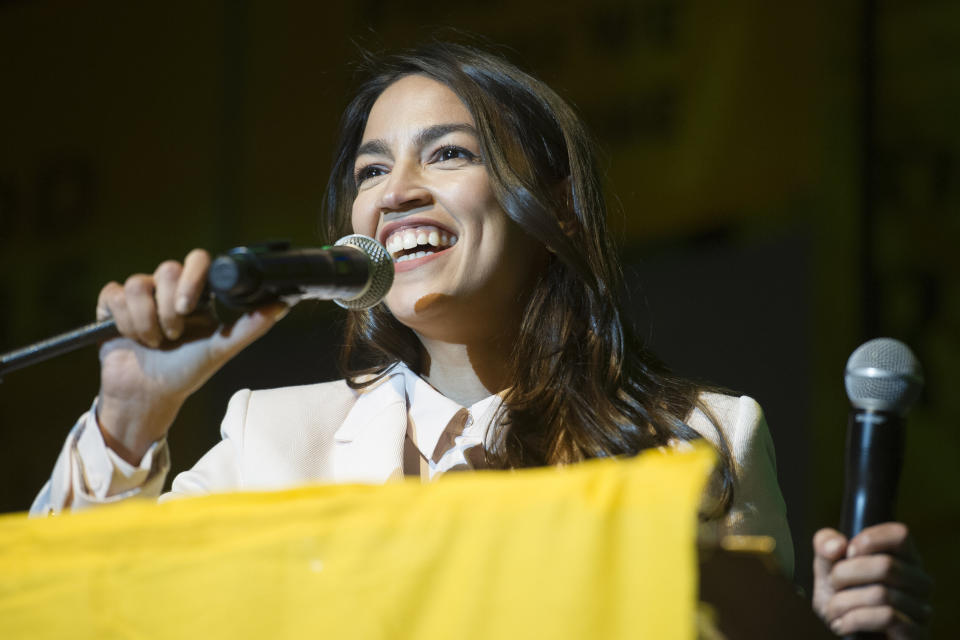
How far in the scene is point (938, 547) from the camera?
10.1 feet

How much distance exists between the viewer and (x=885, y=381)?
1.10 meters

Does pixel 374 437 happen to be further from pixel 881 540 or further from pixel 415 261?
pixel 881 540

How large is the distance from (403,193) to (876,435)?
3.80ft

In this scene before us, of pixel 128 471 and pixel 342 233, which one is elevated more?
pixel 342 233

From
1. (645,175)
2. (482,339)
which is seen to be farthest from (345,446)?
(645,175)

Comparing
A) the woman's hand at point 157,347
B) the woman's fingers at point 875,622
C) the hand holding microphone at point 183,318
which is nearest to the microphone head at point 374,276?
the hand holding microphone at point 183,318

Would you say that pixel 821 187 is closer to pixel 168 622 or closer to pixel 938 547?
pixel 938 547

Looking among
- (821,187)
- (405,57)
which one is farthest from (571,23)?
(405,57)

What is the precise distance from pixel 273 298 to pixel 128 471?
39 centimetres

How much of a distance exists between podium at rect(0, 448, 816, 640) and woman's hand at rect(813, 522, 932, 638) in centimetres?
13

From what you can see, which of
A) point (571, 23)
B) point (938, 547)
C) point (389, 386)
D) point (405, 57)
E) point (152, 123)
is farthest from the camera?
point (152, 123)

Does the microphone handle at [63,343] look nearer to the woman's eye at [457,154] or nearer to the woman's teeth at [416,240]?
the woman's teeth at [416,240]

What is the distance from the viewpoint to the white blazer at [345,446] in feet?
6.29

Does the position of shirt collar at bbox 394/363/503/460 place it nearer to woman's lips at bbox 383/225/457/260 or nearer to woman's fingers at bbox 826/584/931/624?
woman's lips at bbox 383/225/457/260
